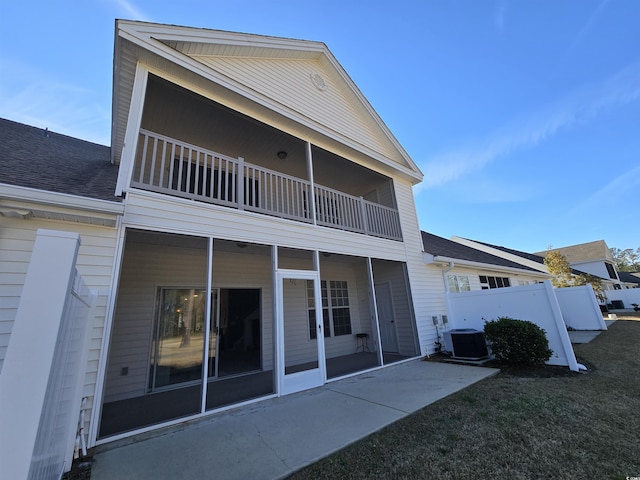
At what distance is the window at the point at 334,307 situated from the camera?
8.55 m

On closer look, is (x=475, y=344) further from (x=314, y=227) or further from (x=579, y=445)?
(x=314, y=227)

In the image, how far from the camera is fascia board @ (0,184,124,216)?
9.84 feet

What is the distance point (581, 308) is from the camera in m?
12.0

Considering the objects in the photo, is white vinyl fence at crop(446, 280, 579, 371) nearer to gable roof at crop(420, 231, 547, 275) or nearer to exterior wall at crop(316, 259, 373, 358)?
gable roof at crop(420, 231, 547, 275)

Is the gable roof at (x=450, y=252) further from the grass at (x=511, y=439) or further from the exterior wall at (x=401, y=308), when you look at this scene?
the grass at (x=511, y=439)

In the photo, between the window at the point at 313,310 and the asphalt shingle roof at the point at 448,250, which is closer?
the window at the point at 313,310

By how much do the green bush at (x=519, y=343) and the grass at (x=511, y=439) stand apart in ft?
4.08

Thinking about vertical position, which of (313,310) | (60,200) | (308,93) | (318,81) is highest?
(318,81)

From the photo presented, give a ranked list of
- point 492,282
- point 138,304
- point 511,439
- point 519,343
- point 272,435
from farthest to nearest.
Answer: point 492,282 < point 519,343 < point 138,304 < point 272,435 < point 511,439

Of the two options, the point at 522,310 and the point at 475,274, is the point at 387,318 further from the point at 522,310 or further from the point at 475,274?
the point at 475,274

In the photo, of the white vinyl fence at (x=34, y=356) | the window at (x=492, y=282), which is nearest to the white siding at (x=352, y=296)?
the window at (x=492, y=282)

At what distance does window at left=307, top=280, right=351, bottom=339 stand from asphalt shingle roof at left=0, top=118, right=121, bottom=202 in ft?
19.5

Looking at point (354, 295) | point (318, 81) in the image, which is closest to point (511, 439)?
point (354, 295)

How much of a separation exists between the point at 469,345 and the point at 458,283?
11.3 feet
